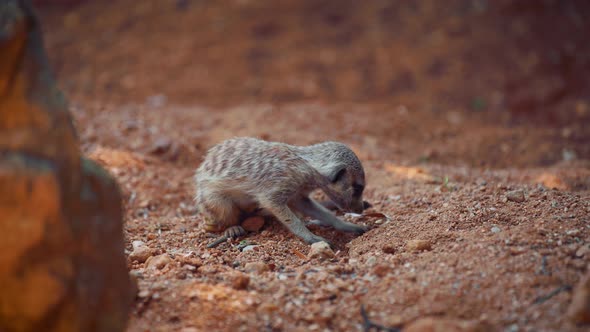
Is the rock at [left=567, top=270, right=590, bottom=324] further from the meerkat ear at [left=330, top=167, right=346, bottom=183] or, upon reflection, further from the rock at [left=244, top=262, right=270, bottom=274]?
the meerkat ear at [left=330, top=167, right=346, bottom=183]

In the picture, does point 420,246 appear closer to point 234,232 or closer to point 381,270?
point 381,270

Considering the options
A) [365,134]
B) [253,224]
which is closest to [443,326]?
[253,224]

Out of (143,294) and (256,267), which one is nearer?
(143,294)

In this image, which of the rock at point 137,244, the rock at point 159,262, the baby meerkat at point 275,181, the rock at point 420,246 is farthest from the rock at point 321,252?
the rock at point 137,244

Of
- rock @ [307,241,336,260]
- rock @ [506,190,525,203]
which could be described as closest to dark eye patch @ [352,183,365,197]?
rock @ [307,241,336,260]

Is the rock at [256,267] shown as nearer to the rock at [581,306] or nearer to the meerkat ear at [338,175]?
the meerkat ear at [338,175]

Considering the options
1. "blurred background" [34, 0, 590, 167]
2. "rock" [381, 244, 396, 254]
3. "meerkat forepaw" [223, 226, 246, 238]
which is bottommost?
"meerkat forepaw" [223, 226, 246, 238]

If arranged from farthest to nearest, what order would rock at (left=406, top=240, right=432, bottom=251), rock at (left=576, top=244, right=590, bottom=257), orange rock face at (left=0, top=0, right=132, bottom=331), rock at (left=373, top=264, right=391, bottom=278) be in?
rock at (left=406, top=240, right=432, bottom=251) < rock at (left=373, top=264, right=391, bottom=278) < rock at (left=576, top=244, right=590, bottom=257) < orange rock face at (left=0, top=0, right=132, bottom=331)
